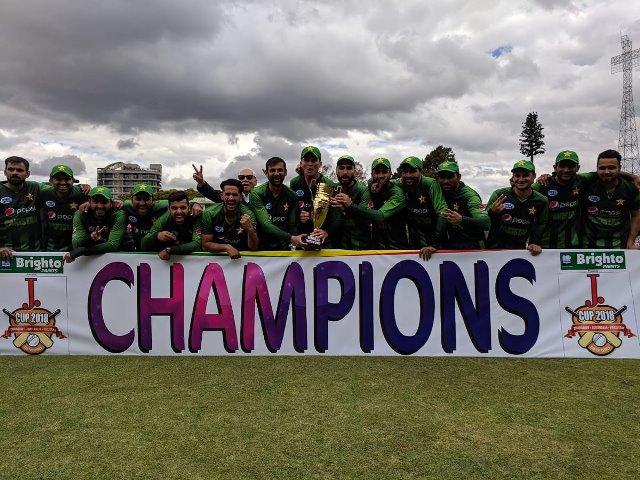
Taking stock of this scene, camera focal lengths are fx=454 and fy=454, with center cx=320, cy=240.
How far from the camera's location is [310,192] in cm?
559

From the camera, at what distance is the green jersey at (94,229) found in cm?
513

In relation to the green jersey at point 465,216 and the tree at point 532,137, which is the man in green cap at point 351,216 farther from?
the tree at point 532,137

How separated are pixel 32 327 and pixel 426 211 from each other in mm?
4722

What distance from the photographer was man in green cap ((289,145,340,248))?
17.9ft

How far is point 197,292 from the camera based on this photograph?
5090 mm

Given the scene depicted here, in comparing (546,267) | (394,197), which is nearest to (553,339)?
(546,267)

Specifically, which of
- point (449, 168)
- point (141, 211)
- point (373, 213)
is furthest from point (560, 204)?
point (141, 211)

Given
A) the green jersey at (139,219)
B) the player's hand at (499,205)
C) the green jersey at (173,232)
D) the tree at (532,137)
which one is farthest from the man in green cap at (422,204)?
the tree at (532,137)

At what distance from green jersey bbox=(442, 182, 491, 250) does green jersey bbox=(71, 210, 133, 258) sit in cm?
384

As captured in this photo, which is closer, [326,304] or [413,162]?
[326,304]

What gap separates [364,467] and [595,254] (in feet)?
11.4

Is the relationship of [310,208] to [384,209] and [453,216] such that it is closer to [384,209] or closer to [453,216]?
[384,209]

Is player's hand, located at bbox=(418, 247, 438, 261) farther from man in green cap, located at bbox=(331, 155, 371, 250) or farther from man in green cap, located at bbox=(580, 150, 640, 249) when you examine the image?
man in green cap, located at bbox=(580, 150, 640, 249)

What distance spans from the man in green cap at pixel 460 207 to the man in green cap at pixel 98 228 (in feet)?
12.5
